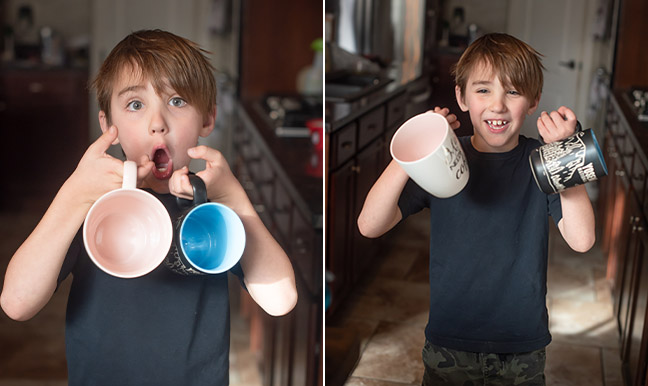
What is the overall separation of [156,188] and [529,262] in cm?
41

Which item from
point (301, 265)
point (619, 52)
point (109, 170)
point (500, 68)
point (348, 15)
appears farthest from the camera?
point (301, 265)

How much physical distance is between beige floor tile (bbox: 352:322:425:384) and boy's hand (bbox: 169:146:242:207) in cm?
29

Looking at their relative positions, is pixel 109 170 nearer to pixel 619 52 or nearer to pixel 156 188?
pixel 156 188

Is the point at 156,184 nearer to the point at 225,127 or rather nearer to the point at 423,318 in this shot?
the point at 423,318

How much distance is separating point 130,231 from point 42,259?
0.30 feet

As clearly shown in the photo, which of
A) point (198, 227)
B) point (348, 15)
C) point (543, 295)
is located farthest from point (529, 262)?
point (348, 15)

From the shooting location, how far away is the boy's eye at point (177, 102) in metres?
0.78

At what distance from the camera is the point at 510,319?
854 millimetres

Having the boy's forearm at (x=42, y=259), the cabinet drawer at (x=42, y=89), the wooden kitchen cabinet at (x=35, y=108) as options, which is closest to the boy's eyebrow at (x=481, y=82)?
the boy's forearm at (x=42, y=259)

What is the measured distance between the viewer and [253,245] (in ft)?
2.61

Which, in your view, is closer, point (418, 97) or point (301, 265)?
point (418, 97)

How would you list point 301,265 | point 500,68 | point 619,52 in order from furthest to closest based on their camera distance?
point 301,265
point 619,52
point 500,68

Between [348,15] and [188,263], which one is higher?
[348,15]

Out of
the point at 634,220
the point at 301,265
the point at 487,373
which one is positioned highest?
the point at 634,220
